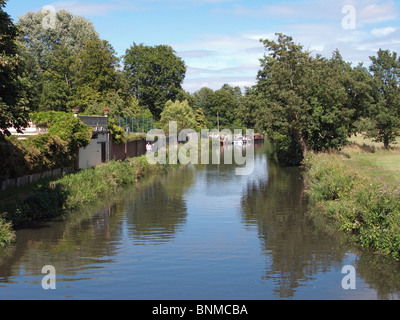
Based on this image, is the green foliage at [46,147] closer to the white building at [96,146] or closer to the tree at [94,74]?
the white building at [96,146]

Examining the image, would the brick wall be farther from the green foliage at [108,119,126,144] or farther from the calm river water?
the calm river water

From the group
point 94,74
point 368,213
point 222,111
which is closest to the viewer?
point 368,213

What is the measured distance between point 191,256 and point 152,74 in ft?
245

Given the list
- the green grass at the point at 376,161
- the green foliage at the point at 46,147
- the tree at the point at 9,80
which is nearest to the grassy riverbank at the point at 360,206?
the green grass at the point at 376,161

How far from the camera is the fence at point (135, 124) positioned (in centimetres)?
5133

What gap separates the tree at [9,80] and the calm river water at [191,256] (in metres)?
4.56

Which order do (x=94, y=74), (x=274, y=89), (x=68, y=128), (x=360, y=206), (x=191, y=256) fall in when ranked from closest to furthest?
1. (x=191, y=256)
2. (x=360, y=206)
3. (x=68, y=128)
4. (x=274, y=89)
5. (x=94, y=74)

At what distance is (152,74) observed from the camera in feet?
285

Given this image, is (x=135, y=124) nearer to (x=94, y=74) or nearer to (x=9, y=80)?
(x=94, y=74)

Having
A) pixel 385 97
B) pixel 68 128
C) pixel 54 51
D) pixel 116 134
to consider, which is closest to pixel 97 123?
pixel 116 134

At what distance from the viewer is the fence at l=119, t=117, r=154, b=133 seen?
168 feet

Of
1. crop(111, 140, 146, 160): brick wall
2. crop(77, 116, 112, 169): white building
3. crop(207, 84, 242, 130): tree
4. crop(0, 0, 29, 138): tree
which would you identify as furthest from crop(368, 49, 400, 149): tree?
crop(207, 84, 242, 130): tree

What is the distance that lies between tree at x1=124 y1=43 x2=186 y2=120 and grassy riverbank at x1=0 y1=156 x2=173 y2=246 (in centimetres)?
5362

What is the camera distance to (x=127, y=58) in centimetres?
8738
